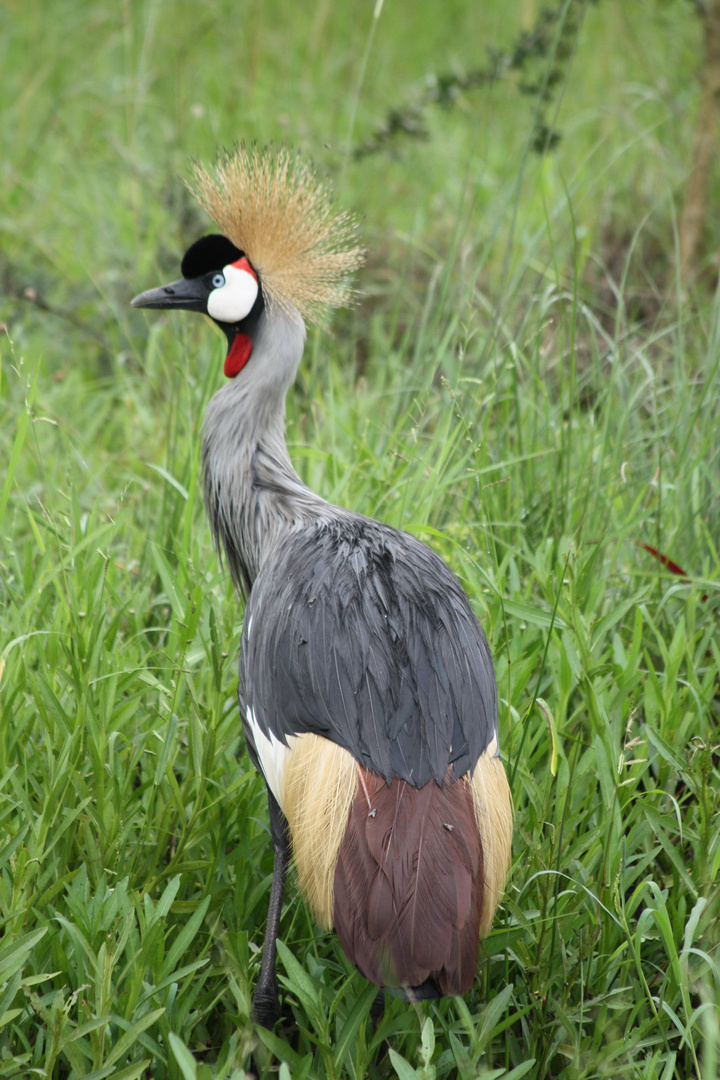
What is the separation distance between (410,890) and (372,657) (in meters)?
0.41

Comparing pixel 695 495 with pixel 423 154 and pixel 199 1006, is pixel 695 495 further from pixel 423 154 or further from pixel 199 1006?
pixel 423 154

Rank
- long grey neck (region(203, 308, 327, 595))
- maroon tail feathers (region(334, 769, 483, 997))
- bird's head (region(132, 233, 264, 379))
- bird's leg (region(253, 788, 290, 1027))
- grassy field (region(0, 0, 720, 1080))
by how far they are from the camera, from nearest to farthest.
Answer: maroon tail feathers (region(334, 769, 483, 997)) < grassy field (region(0, 0, 720, 1080)) < bird's leg (region(253, 788, 290, 1027)) < long grey neck (region(203, 308, 327, 595)) < bird's head (region(132, 233, 264, 379))

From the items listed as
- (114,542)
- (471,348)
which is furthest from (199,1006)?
(471,348)

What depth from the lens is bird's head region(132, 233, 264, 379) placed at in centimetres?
→ 225

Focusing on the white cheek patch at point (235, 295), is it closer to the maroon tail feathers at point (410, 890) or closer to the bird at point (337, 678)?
the bird at point (337, 678)

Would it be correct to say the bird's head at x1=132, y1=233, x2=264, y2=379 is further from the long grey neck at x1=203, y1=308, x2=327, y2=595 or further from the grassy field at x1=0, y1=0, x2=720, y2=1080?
the grassy field at x1=0, y1=0, x2=720, y2=1080

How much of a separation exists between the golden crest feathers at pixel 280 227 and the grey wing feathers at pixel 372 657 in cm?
68

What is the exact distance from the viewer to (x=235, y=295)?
2.25 metres

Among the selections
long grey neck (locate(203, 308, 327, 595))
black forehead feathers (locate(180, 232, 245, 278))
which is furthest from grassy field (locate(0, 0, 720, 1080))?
black forehead feathers (locate(180, 232, 245, 278))

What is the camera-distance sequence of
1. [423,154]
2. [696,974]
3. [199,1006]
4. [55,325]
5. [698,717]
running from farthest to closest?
[423,154] → [55,325] → [698,717] → [199,1006] → [696,974]

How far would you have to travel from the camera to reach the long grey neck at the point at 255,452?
215 cm

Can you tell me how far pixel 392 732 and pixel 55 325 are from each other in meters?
3.09

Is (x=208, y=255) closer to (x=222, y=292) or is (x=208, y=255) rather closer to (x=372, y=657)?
(x=222, y=292)

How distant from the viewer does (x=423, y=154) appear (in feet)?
17.7
